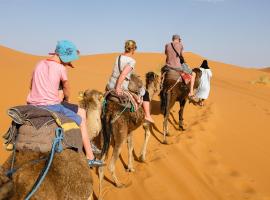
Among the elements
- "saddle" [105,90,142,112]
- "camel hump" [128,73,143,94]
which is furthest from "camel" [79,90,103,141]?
"camel hump" [128,73,143,94]

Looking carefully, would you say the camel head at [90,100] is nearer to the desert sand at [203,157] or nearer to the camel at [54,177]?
the camel at [54,177]

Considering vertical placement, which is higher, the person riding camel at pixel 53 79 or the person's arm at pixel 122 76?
the person riding camel at pixel 53 79

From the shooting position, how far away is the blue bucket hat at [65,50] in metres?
4.46

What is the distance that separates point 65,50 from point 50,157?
4.68ft

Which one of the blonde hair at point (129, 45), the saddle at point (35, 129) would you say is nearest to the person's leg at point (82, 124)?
the saddle at point (35, 129)

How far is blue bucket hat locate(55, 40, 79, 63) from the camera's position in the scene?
446 cm

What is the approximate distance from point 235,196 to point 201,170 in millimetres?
1335

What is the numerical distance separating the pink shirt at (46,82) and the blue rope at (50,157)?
53cm

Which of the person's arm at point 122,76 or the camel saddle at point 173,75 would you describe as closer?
the person's arm at point 122,76

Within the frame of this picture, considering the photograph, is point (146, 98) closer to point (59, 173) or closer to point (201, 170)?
point (201, 170)

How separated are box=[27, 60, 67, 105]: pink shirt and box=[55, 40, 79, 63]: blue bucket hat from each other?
116 millimetres

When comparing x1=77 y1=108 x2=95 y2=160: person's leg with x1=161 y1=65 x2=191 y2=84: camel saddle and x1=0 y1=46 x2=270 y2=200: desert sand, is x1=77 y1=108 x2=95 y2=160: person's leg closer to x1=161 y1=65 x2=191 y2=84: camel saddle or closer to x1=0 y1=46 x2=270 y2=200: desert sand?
x1=0 y1=46 x2=270 y2=200: desert sand

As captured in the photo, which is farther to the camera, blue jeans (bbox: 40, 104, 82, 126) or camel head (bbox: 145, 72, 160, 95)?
camel head (bbox: 145, 72, 160, 95)

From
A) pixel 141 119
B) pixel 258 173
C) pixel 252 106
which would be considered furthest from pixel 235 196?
pixel 252 106
